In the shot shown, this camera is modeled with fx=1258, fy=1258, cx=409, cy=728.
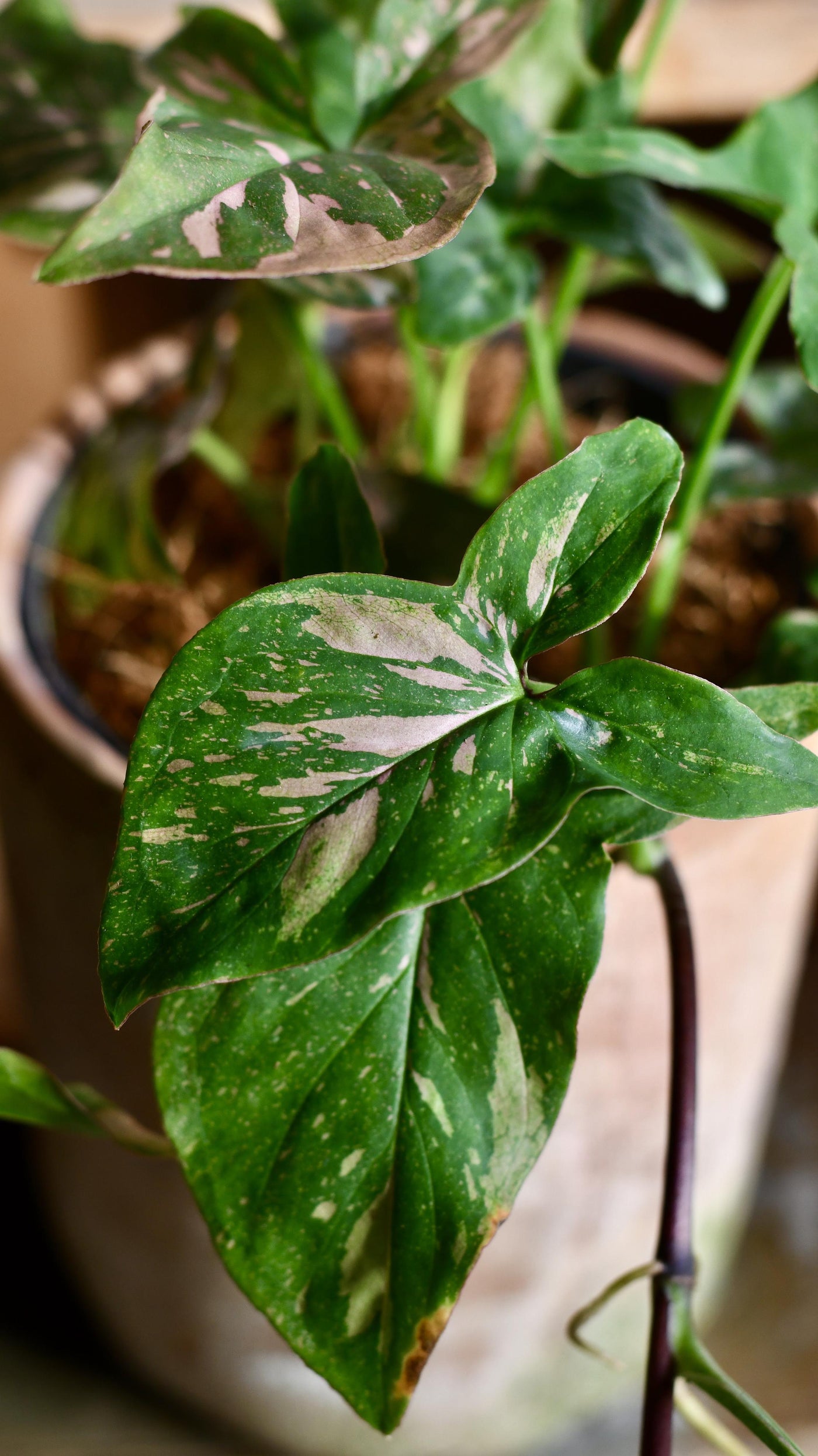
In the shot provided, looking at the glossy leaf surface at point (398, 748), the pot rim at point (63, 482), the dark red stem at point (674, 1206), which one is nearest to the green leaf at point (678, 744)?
the glossy leaf surface at point (398, 748)

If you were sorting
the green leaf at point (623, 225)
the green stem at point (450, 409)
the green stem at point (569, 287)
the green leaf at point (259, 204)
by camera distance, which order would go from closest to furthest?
the green leaf at point (259, 204) → the green leaf at point (623, 225) → the green stem at point (569, 287) → the green stem at point (450, 409)

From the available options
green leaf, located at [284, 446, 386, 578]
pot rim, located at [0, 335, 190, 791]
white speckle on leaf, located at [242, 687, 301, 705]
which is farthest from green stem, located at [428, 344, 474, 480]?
white speckle on leaf, located at [242, 687, 301, 705]

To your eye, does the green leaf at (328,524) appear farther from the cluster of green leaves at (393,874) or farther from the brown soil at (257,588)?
the brown soil at (257,588)

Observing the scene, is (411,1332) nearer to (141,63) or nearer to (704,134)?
(141,63)

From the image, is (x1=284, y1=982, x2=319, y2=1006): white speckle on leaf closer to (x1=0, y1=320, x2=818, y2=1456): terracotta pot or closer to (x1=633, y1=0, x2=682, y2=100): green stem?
(x1=0, y1=320, x2=818, y2=1456): terracotta pot

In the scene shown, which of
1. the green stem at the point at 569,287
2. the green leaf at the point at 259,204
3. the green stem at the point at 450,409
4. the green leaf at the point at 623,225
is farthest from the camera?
the green stem at the point at 450,409

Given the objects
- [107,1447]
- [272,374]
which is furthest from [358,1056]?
[107,1447]

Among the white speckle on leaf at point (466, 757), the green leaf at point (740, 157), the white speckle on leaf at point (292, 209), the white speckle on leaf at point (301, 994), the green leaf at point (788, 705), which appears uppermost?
the white speckle on leaf at point (292, 209)

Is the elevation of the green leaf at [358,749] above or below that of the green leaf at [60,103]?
below
